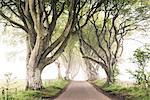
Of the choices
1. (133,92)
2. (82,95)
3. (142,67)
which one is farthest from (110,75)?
Result: (142,67)

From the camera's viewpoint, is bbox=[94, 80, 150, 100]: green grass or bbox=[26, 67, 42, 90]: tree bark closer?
bbox=[94, 80, 150, 100]: green grass

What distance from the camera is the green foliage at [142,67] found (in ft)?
77.5

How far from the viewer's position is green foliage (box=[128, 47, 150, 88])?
23.6m

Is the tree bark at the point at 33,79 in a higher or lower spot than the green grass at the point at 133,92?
higher

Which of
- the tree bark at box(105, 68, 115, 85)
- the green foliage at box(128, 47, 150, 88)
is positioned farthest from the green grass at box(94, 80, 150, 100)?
the tree bark at box(105, 68, 115, 85)

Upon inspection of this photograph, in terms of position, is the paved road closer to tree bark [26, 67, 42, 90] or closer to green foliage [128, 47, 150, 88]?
tree bark [26, 67, 42, 90]

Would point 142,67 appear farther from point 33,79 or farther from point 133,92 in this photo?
point 33,79

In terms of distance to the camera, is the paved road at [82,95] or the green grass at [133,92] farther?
the paved road at [82,95]

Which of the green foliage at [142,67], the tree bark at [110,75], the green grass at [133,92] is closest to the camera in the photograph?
the green grass at [133,92]

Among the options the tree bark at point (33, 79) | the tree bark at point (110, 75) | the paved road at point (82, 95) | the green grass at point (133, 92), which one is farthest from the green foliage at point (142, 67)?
the tree bark at point (110, 75)

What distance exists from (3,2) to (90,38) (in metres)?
26.0

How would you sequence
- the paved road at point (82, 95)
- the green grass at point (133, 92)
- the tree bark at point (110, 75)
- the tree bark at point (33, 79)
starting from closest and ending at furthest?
the green grass at point (133, 92) < the paved road at point (82, 95) < the tree bark at point (33, 79) < the tree bark at point (110, 75)

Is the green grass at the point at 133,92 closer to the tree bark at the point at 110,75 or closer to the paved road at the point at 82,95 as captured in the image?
the paved road at the point at 82,95

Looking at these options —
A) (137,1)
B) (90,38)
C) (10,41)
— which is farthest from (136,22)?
(10,41)
